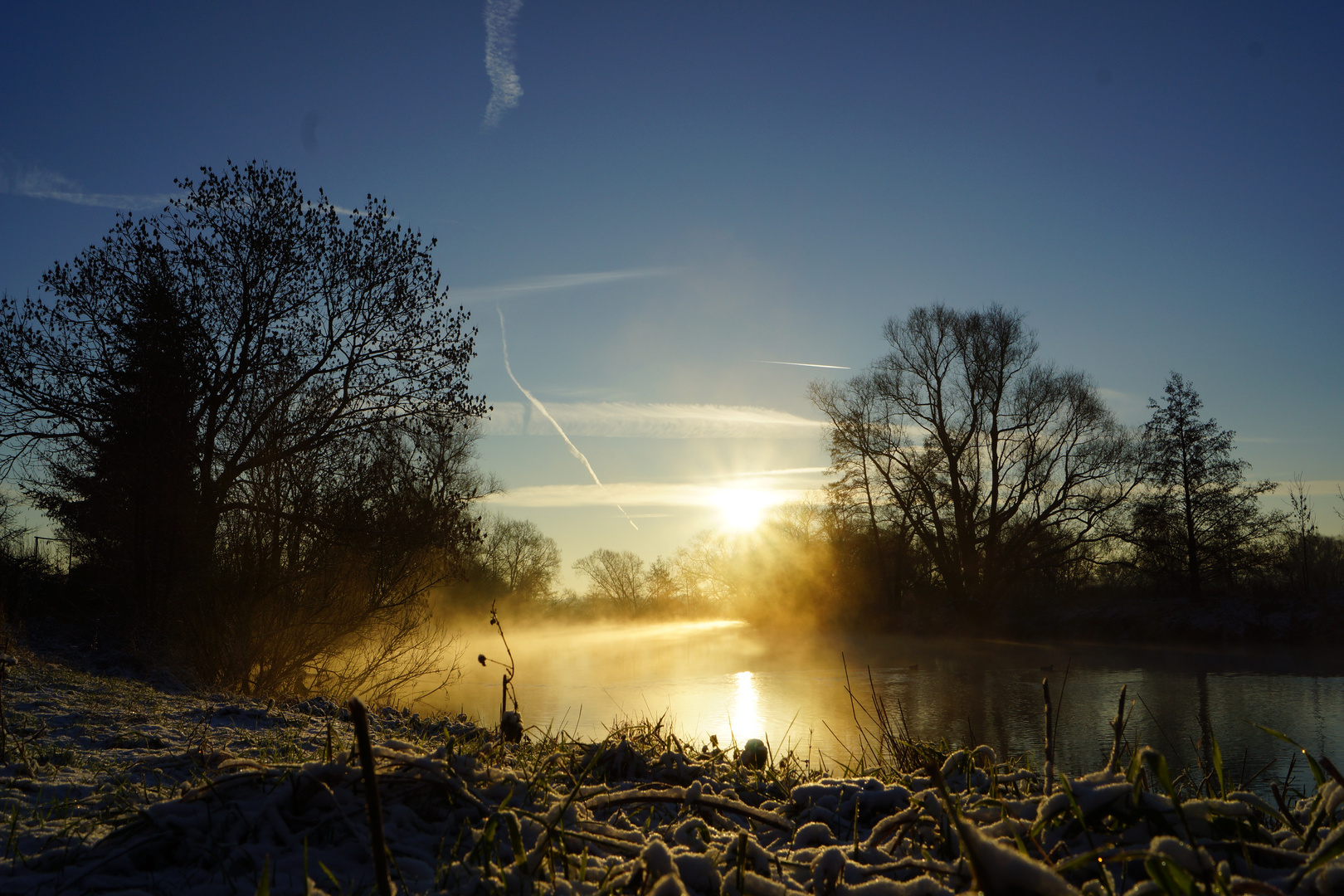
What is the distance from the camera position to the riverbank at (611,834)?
1.17 meters

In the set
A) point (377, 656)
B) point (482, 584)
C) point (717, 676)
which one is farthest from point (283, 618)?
point (482, 584)

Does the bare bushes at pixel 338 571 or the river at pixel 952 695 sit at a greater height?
the bare bushes at pixel 338 571

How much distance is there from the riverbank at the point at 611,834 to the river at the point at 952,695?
201 centimetres

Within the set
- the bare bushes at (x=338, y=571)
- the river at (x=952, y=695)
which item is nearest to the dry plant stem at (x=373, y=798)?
the river at (x=952, y=695)

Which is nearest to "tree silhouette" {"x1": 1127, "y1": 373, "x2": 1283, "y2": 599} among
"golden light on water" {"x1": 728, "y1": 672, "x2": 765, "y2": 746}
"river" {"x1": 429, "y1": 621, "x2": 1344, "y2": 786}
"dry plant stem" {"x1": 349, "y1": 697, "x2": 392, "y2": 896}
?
"river" {"x1": 429, "y1": 621, "x2": 1344, "y2": 786}

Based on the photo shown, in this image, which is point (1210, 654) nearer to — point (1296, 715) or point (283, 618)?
point (1296, 715)

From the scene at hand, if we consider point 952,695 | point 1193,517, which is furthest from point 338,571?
point 1193,517

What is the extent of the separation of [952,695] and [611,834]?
44.6 ft

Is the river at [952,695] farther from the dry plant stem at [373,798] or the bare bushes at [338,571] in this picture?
the dry plant stem at [373,798]

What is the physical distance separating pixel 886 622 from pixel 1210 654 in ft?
43.2

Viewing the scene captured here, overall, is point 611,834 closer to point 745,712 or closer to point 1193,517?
point 745,712

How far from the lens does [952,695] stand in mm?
13602

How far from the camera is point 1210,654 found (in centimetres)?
1873

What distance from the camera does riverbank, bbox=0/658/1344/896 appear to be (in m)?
1.17
